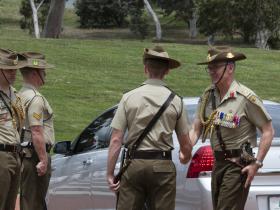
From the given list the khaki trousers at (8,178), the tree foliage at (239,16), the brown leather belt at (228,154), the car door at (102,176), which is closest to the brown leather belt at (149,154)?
the brown leather belt at (228,154)

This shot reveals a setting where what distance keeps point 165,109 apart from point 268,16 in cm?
3666

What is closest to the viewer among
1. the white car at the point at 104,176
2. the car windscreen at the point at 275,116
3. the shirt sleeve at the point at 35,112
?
the white car at the point at 104,176

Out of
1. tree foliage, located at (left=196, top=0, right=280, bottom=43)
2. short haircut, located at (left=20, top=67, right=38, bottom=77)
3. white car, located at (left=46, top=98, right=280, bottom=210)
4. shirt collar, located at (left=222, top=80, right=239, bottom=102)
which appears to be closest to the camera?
shirt collar, located at (left=222, top=80, right=239, bottom=102)

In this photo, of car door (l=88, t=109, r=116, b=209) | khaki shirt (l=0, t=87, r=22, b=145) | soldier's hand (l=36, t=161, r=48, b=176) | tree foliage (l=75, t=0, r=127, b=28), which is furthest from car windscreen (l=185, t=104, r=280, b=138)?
tree foliage (l=75, t=0, r=127, b=28)

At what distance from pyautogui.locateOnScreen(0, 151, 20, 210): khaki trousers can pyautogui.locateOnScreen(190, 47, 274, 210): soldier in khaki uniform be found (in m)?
1.68

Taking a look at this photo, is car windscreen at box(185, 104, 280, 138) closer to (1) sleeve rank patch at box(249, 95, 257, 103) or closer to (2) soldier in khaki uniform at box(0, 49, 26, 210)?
(1) sleeve rank patch at box(249, 95, 257, 103)

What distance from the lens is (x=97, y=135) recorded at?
25.8ft

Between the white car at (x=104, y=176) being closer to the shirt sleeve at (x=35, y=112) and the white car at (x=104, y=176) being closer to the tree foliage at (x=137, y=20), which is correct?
the shirt sleeve at (x=35, y=112)

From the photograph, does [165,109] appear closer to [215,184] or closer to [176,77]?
[215,184]

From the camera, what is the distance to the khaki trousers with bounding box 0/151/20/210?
6.43m

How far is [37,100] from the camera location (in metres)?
7.33

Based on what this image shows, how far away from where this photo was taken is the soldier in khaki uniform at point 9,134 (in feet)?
21.2

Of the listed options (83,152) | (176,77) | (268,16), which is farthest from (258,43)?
(83,152)

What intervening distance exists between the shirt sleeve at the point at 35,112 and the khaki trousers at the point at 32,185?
39 cm
